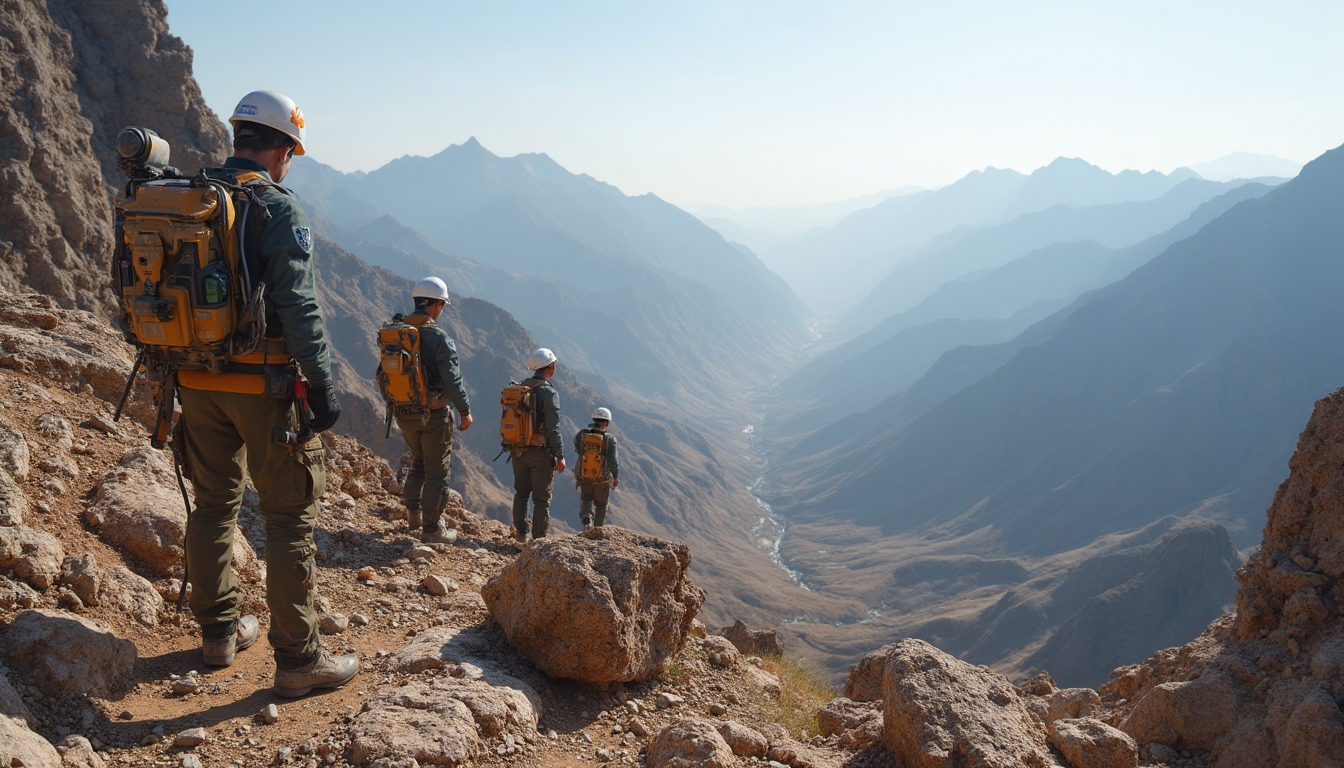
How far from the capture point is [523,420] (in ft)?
30.6

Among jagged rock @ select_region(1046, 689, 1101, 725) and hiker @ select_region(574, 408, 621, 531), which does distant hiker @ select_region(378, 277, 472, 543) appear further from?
jagged rock @ select_region(1046, 689, 1101, 725)

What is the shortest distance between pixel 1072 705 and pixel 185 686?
8668 millimetres

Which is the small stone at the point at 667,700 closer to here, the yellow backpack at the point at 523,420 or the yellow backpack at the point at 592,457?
the yellow backpack at the point at 523,420

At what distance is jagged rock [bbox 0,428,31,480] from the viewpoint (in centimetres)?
502

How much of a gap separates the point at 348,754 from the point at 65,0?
35.1 metres

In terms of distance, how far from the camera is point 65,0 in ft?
89.3

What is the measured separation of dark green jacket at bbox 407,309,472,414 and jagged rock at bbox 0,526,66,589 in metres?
3.88

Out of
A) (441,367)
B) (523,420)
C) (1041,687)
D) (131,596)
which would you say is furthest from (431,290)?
(1041,687)

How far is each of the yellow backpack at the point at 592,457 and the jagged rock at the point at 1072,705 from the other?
649 cm

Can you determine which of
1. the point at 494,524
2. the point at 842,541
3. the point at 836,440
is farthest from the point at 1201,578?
the point at 836,440

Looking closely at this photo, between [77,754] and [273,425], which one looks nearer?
Answer: [77,754]

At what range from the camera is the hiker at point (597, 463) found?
11227mm

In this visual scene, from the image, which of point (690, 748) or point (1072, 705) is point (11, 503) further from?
point (1072, 705)

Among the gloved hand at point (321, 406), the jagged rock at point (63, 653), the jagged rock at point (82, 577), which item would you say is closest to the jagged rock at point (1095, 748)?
the gloved hand at point (321, 406)
